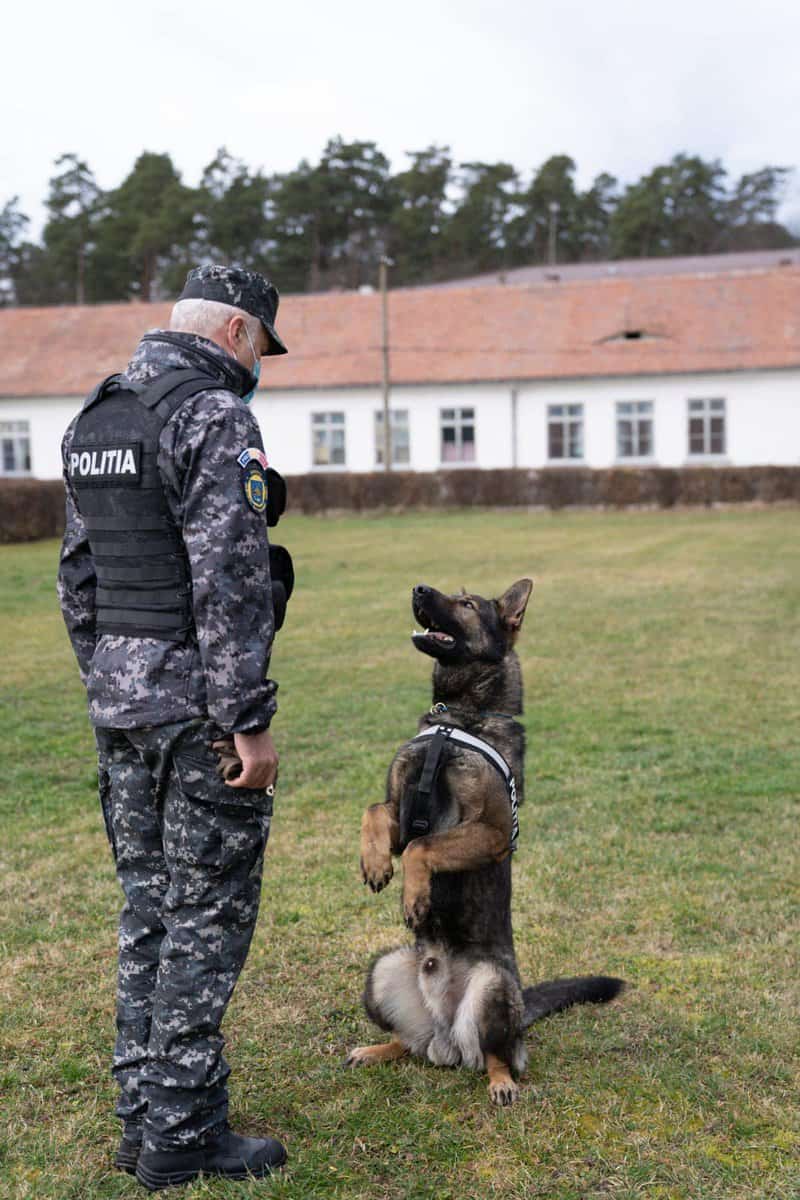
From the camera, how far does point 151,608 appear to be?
3160 millimetres

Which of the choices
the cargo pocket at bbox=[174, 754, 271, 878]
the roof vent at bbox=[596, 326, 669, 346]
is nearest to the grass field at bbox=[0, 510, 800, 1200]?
the cargo pocket at bbox=[174, 754, 271, 878]

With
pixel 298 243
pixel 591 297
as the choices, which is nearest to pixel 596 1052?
pixel 591 297

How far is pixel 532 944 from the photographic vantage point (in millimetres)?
5094

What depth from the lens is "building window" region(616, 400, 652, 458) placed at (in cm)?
3978

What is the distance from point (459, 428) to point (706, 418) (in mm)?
8414

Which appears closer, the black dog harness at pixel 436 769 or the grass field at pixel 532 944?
the grass field at pixel 532 944

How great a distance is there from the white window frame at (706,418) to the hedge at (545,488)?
6665 mm

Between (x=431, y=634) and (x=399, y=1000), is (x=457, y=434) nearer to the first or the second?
(x=431, y=634)

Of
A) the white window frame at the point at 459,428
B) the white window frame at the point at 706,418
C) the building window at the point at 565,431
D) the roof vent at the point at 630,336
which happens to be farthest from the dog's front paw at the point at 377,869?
the roof vent at the point at 630,336

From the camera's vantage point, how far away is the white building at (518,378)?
3906cm

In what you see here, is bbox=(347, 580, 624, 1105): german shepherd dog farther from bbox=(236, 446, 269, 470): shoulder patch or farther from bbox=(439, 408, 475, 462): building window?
bbox=(439, 408, 475, 462): building window

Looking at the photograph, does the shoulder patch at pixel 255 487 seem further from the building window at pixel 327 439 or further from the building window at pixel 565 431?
the building window at pixel 327 439

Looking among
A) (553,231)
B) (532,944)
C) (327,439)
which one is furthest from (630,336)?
(553,231)

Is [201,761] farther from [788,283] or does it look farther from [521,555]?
[788,283]
